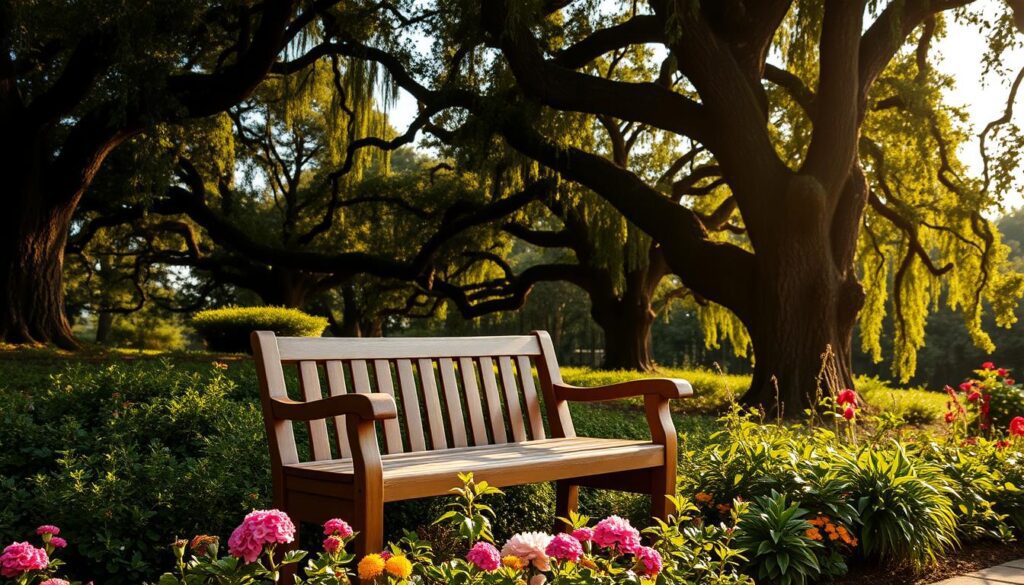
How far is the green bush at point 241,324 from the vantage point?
14430 mm

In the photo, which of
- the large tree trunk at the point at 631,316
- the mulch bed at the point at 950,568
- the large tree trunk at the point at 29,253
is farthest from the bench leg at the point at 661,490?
the large tree trunk at the point at 631,316

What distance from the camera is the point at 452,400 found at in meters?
3.62

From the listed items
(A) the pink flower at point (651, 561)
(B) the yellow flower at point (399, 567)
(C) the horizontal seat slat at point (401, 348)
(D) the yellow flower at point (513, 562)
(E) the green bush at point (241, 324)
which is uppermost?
(E) the green bush at point (241, 324)

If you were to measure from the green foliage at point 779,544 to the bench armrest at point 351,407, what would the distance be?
55.7 inches

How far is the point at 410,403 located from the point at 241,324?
11968mm

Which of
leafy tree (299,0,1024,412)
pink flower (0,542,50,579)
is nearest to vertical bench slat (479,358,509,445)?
pink flower (0,542,50,579)

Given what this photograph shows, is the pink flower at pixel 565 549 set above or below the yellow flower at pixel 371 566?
below

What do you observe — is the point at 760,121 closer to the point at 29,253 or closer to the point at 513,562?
the point at 513,562

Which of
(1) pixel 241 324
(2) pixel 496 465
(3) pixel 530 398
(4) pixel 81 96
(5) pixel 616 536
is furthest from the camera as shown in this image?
(1) pixel 241 324

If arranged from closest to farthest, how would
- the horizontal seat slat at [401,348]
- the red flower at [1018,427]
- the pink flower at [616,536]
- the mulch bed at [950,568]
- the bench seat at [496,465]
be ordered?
the pink flower at [616,536] → the bench seat at [496,465] → the horizontal seat slat at [401,348] → the mulch bed at [950,568] → the red flower at [1018,427]

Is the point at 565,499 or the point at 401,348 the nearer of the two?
the point at 401,348

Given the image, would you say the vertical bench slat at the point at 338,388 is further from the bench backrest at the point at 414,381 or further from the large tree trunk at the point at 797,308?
the large tree trunk at the point at 797,308

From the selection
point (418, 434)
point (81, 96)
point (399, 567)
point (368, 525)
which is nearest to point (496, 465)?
point (368, 525)

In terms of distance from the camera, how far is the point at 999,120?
37.9ft
